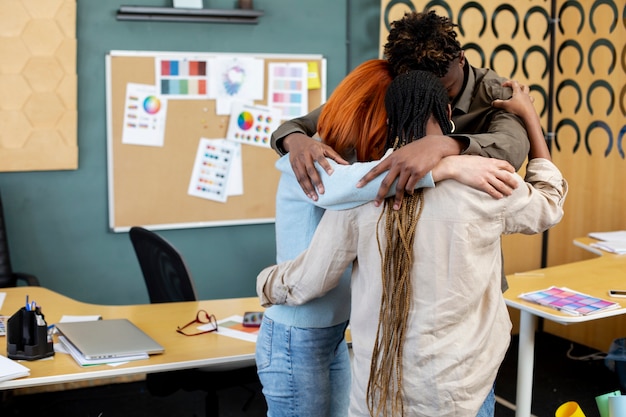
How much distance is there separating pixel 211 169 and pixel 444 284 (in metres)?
2.82

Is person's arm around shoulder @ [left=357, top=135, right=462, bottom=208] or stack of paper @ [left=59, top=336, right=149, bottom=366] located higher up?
person's arm around shoulder @ [left=357, top=135, right=462, bottom=208]

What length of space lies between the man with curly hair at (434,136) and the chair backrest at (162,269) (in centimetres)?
93

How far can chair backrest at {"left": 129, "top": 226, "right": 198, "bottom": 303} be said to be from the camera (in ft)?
8.83

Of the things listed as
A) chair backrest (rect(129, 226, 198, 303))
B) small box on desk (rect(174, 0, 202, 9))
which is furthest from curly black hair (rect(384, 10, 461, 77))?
small box on desk (rect(174, 0, 202, 9))

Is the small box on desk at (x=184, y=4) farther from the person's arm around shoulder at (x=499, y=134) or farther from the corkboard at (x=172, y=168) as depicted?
the person's arm around shoulder at (x=499, y=134)

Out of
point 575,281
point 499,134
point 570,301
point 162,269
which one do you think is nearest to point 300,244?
point 499,134

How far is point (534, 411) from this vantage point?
3703 millimetres

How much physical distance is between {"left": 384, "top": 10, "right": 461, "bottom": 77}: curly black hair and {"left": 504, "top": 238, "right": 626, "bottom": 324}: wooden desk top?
125 centimetres

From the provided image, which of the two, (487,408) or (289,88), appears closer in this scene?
(487,408)

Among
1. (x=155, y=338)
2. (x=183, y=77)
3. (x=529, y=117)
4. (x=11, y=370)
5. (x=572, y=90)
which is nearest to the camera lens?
(x=529, y=117)

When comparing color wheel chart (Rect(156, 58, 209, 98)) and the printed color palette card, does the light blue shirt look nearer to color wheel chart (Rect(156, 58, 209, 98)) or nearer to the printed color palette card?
the printed color palette card

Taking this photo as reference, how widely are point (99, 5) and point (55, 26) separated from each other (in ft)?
0.83

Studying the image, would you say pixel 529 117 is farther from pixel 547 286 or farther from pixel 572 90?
pixel 572 90

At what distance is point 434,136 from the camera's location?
151 centimetres
